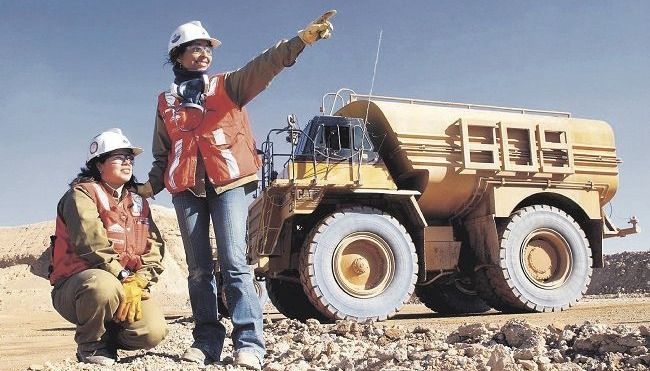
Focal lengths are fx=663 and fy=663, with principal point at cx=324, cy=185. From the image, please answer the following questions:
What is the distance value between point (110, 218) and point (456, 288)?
7.55 metres

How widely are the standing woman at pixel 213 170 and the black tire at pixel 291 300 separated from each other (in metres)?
5.51

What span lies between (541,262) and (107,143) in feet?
21.7

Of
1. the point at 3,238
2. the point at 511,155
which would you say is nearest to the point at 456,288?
the point at 511,155

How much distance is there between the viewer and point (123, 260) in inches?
160

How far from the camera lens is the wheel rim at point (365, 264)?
25.5ft

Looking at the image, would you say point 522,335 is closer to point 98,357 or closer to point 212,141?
point 212,141

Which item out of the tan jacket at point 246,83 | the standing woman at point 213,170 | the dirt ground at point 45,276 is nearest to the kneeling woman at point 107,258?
the tan jacket at point 246,83

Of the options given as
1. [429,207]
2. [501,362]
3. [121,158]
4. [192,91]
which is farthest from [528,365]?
[429,207]

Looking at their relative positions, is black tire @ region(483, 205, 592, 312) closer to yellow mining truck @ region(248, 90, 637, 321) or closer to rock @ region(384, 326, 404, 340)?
yellow mining truck @ region(248, 90, 637, 321)

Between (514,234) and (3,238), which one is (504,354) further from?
(3,238)

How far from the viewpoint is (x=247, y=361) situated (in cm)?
360

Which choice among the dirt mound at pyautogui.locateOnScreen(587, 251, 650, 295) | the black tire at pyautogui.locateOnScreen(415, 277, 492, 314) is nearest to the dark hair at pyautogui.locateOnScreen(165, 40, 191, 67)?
the black tire at pyautogui.locateOnScreen(415, 277, 492, 314)

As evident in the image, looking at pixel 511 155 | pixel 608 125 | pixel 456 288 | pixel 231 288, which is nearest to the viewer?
pixel 231 288

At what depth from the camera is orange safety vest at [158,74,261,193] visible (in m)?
3.82
